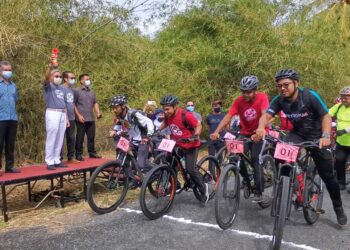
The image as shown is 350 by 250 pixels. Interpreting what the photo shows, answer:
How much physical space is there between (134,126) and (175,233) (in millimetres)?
2151

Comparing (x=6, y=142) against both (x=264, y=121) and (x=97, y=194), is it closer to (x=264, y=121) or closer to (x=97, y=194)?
(x=97, y=194)

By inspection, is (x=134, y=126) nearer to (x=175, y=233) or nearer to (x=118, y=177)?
(x=118, y=177)

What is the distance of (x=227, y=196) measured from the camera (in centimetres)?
535

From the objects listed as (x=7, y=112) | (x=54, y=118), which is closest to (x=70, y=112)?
(x=54, y=118)

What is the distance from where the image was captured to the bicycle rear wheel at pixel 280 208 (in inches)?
173

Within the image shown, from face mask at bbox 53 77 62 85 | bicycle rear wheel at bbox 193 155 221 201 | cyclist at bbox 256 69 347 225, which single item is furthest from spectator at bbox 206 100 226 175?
cyclist at bbox 256 69 347 225

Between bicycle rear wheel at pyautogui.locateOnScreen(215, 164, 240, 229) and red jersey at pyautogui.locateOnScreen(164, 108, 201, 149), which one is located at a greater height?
red jersey at pyautogui.locateOnScreen(164, 108, 201, 149)

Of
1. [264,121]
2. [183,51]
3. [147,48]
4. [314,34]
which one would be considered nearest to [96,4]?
[147,48]

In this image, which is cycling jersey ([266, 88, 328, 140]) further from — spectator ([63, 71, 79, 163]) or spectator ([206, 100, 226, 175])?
spectator ([206, 100, 226, 175])

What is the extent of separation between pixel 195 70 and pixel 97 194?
659cm

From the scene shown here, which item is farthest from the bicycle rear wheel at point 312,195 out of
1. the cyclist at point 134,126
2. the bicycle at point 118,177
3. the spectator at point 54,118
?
the spectator at point 54,118

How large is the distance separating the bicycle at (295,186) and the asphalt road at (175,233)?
1.08 ft

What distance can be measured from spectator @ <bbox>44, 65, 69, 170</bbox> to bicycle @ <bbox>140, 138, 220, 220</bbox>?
1.79m

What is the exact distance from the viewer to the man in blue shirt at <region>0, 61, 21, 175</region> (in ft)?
20.9
